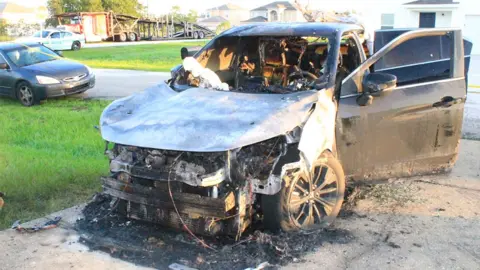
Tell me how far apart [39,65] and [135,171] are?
9.48 m

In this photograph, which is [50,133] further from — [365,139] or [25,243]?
[365,139]

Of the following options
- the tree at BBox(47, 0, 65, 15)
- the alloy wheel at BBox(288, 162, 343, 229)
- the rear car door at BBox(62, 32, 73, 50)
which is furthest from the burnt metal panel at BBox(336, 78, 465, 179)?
the tree at BBox(47, 0, 65, 15)

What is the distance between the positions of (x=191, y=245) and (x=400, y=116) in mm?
2434

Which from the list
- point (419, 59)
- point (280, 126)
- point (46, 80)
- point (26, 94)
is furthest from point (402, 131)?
point (26, 94)

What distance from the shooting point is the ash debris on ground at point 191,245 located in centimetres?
385

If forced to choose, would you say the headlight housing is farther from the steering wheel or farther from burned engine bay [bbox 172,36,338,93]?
the steering wheel

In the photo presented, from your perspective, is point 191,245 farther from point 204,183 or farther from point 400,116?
point 400,116

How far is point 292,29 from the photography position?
5.23 meters

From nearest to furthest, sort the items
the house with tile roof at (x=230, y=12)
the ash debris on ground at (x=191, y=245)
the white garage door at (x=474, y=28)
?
1. the ash debris on ground at (x=191, y=245)
2. the white garage door at (x=474, y=28)
3. the house with tile roof at (x=230, y=12)

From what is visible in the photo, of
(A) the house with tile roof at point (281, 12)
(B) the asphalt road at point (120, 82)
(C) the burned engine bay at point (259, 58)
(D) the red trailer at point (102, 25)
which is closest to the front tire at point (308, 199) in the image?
(C) the burned engine bay at point (259, 58)

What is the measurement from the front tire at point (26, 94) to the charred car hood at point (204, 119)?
7.80 metres

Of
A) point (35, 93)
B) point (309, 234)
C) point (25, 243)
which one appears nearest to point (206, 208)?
point (309, 234)

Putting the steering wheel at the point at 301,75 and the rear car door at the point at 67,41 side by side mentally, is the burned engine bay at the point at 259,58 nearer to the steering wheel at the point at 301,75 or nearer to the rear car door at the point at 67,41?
the steering wheel at the point at 301,75

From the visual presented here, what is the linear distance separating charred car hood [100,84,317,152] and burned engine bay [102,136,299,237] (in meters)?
0.18
